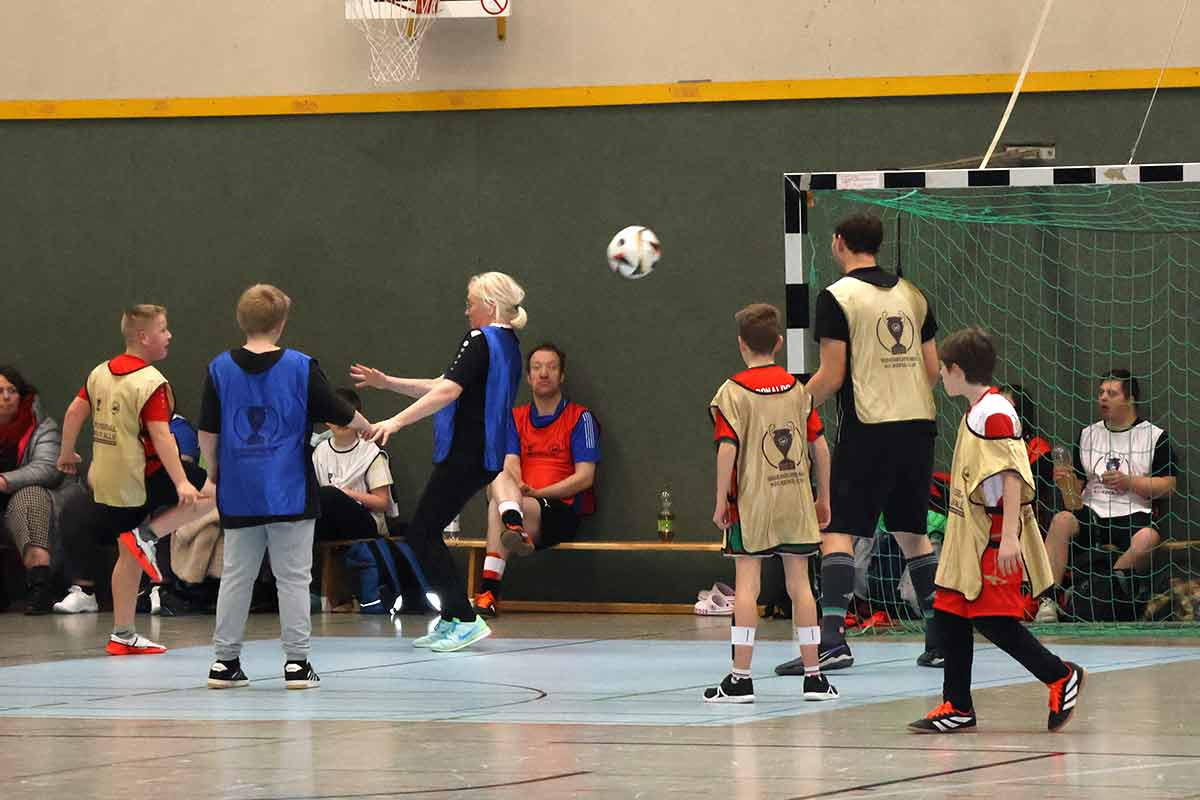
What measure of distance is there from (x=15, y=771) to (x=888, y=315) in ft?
14.6

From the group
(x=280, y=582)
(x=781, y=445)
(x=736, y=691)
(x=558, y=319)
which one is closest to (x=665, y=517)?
(x=558, y=319)

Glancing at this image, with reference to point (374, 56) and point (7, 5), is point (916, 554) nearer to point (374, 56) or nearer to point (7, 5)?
point (374, 56)

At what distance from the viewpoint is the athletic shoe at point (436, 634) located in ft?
33.5

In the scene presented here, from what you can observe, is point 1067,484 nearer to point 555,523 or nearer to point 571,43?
point 555,523

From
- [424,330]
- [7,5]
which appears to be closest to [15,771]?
[424,330]

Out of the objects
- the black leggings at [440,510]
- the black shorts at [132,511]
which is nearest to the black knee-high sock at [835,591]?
the black leggings at [440,510]

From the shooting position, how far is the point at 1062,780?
552 cm

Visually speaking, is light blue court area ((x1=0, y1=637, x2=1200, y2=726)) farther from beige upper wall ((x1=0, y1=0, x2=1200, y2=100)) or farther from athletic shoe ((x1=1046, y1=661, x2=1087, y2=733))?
beige upper wall ((x1=0, y1=0, x2=1200, y2=100))

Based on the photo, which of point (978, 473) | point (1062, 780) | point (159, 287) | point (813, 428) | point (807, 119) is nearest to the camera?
point (1062, 780)

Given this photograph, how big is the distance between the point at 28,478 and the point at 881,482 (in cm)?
724

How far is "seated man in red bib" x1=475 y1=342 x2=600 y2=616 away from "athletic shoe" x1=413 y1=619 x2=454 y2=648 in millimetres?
2294

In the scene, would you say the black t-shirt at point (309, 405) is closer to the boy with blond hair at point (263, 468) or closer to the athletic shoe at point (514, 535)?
the boy with blond hair at point (263, 468)

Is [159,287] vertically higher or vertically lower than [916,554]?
higher

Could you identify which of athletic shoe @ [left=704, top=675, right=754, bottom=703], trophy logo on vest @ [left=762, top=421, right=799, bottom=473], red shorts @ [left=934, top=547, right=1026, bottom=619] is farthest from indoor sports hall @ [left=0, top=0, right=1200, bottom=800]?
red shorts @ [left=934, top=547, right=1026, bottom=619]
